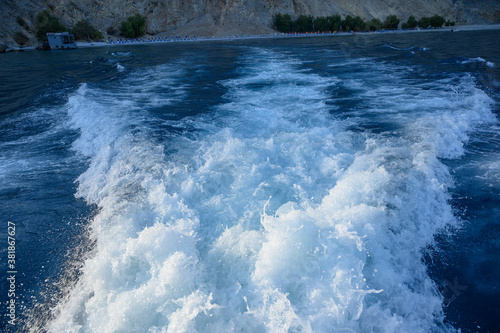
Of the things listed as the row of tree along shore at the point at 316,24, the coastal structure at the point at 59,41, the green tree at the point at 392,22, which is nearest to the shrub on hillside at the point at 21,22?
the row of tree along shore at the point at 316,24

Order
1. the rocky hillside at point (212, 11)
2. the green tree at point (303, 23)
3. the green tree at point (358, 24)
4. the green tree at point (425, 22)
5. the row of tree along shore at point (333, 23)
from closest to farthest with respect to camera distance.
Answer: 1. the rocky hillside at point (212, 11)
2. the green tree at point (303, 23)
3. the row of tree along shore at point (333, 23)
4. the green tree at point (358, 24)
5. the green tree at point (425, 22)

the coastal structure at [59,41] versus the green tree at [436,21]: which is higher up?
the green tree at [436,21]

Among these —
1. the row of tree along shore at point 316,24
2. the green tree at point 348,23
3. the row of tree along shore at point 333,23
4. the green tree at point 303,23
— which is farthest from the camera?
the green tree at point 348,23

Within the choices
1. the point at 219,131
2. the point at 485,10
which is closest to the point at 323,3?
the point at 485,10

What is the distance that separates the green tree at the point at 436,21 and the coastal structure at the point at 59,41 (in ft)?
250

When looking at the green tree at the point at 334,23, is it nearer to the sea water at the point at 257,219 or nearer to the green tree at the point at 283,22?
the green tree at the point at 283,22

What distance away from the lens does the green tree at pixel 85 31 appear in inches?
1903

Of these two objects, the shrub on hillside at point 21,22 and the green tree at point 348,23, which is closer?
the shrub on hillside at point 21,22

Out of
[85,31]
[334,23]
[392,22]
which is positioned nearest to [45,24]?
[85,31]

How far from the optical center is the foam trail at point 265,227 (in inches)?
124

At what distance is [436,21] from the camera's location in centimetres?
6525

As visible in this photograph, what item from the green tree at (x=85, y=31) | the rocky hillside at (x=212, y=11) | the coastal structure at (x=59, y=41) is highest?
the rocky hillside at (x=212, y=11)

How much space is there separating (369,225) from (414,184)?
1727mm

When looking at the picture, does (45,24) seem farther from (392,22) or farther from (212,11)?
(392,22)
